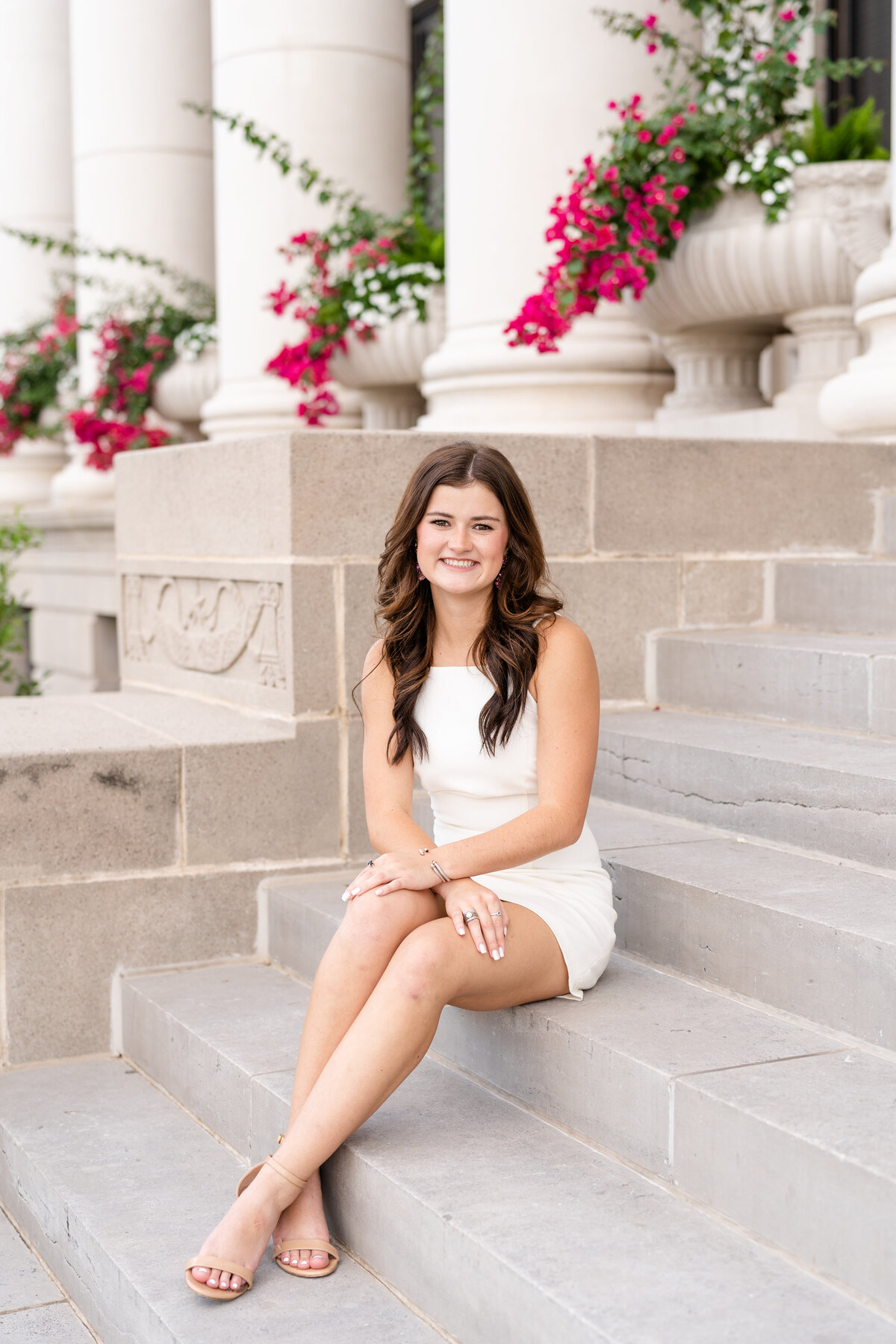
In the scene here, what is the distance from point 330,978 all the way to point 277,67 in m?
5.92

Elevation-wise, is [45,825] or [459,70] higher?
[459,70]

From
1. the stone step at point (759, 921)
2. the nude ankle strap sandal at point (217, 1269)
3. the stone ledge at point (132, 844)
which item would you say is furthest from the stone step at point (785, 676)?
the nude ankle strap sandal at point (217, 1269)

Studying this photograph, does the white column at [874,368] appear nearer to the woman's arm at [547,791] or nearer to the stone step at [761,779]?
the stone step at [761,779]

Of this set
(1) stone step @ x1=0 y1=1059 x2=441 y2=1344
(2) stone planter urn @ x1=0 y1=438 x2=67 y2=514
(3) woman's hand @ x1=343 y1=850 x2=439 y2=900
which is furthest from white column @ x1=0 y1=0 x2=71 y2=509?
(3) woman's hand @ x1=343 y1=850 x2=439 y2=900

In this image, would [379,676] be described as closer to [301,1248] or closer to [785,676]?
[301,1248]

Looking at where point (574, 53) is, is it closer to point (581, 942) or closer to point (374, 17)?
point (374, 17)

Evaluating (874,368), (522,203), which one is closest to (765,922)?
(874,368)

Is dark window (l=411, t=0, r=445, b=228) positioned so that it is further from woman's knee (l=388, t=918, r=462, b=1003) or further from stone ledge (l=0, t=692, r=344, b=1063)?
woman's knee (l=388, t=918, r=462, b=1003)

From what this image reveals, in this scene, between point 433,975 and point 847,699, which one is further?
point 847,699

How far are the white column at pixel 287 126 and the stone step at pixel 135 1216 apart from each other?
4649mm

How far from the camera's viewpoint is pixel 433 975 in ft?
8.61

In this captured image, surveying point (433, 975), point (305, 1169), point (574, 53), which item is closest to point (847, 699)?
point (433, 975)

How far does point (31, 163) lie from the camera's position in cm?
1209

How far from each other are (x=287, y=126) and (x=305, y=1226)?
6106mm
